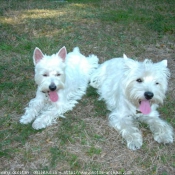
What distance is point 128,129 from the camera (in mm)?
4570

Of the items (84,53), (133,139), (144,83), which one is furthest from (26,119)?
(84,53)

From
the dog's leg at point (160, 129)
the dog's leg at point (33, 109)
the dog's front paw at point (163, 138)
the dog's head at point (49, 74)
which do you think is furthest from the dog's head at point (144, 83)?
the dog's leg at point (33, 109)

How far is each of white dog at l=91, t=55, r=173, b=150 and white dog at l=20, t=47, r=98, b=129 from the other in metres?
1.03

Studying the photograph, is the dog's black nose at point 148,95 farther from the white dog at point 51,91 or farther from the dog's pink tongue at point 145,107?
the white dog at point 51,91

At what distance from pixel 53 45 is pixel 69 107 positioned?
3244 millimetres

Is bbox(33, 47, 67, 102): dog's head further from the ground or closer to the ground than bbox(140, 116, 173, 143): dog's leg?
further from the ground

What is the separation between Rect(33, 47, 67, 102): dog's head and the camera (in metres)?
4.91

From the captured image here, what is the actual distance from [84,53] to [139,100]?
369cm

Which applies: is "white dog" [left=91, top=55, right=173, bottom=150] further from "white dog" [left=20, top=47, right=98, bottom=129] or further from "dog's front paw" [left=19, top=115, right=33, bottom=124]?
"dog's front paw" [left=19, top=115, right=33, bottom=124]

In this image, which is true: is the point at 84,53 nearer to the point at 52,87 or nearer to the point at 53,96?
the point at 53,96

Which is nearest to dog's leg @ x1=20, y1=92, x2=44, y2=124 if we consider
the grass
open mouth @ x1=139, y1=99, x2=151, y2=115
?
the grass

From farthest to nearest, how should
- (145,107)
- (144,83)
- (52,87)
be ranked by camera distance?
(52,87) < (145,107) < (144,83)

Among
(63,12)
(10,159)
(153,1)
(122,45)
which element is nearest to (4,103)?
(10,159)

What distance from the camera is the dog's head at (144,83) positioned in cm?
429
